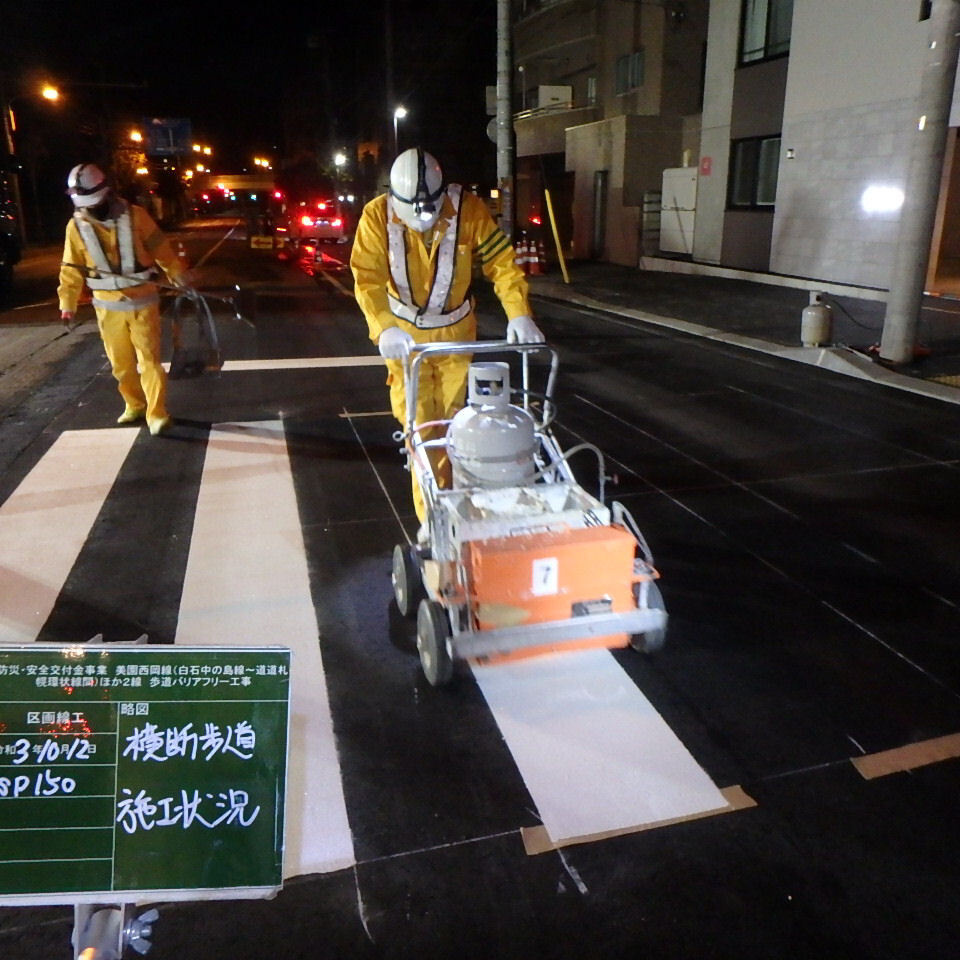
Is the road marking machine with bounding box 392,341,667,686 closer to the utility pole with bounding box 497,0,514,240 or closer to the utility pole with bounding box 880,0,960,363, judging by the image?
the utility pole with bounding box 880,0,960,363

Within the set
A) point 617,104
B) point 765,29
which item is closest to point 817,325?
point 765,29

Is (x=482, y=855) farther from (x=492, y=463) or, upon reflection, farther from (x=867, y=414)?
(x=867, y=414)

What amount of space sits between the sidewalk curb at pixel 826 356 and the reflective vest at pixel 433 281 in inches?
230

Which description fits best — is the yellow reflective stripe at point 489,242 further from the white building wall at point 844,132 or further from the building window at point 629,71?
the building window at point 629,71

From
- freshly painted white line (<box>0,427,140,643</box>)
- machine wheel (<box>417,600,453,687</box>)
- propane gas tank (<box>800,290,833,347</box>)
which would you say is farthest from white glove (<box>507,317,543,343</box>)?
propane gas tank (<box>800,290,833,347</box>)

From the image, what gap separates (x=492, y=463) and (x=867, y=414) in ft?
17.7

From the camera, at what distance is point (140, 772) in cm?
209

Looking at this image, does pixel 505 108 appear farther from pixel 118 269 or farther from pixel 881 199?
pixel 118 269

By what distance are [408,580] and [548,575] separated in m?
0.92

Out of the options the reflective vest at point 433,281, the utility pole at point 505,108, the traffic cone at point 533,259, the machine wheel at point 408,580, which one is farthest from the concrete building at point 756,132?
the machine wheel at point 408,580

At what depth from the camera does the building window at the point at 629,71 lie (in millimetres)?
26141

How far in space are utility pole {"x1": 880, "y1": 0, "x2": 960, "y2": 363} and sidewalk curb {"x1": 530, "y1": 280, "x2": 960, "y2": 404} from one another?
0.44 metres

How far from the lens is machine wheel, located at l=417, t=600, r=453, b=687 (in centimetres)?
348

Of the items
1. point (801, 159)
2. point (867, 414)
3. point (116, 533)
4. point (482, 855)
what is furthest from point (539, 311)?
point (482, 855)
